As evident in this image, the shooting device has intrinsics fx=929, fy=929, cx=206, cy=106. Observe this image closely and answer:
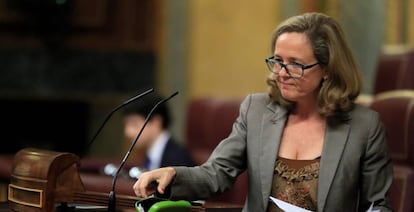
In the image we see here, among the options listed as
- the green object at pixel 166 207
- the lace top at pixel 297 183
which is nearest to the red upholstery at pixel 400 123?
the lace top at pixel 297 183

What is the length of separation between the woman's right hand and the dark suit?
1.99m

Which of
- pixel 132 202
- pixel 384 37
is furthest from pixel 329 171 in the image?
pixel 384 37

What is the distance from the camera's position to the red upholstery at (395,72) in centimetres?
345

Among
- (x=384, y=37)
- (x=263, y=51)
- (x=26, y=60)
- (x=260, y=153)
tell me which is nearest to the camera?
(x=260, y=153)

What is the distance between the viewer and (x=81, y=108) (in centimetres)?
657

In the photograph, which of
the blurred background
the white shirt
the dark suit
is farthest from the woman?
the blurred background

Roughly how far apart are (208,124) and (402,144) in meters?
1.68

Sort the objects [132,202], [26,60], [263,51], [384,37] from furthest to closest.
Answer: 1. [26,60]
2. [263,51]
3. [384,37]
4. [132,202]

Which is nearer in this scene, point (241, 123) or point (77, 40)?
point (241, 123)

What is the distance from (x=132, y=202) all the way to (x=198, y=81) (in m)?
3.89

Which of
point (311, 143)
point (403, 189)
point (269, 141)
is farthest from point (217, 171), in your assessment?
point (403, 189)

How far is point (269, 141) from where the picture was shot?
2.53 meters

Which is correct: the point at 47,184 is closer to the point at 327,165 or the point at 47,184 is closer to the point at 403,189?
the point at 327,165

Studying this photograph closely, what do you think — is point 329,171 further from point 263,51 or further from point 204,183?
point 263,51
